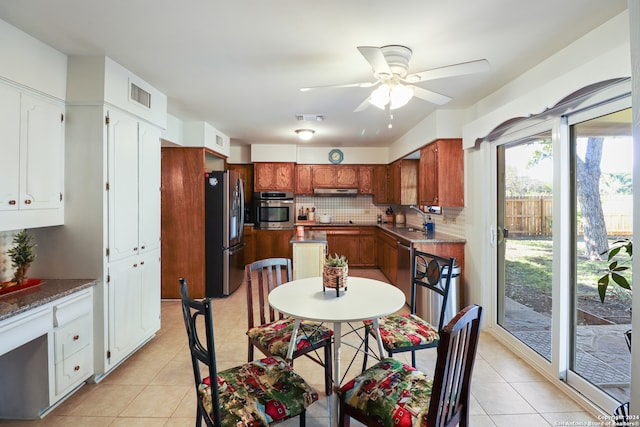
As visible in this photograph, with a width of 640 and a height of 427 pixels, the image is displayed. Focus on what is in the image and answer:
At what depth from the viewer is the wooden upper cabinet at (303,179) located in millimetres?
6410

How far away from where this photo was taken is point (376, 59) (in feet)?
6.07

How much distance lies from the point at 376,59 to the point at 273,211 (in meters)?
4.43

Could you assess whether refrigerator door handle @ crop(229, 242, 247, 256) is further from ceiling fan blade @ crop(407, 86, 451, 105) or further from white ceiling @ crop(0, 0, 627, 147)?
ceiling fan blade @ crop(407, 86, 451, 105)

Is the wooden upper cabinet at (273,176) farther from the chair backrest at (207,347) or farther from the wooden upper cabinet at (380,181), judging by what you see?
the chair backrest at (207,347)

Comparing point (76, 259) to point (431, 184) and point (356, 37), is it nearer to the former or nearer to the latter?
point (356, 37)

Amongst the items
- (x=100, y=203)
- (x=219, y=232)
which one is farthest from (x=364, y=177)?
(x=100, y=203)

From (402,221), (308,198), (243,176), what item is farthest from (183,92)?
(402,221)

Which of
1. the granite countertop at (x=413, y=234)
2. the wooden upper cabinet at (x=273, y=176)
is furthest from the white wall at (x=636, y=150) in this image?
the wooden upper cabinet at (x=273, y=176)

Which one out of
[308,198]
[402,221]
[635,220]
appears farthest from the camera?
[308,198]

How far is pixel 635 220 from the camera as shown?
133 centimetres

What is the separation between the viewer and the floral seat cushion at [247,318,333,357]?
1.98 m

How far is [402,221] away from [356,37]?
4688 mm

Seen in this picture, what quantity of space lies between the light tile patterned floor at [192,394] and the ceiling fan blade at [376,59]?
2.20 meters

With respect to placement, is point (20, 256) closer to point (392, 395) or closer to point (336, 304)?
point (336, 304)
